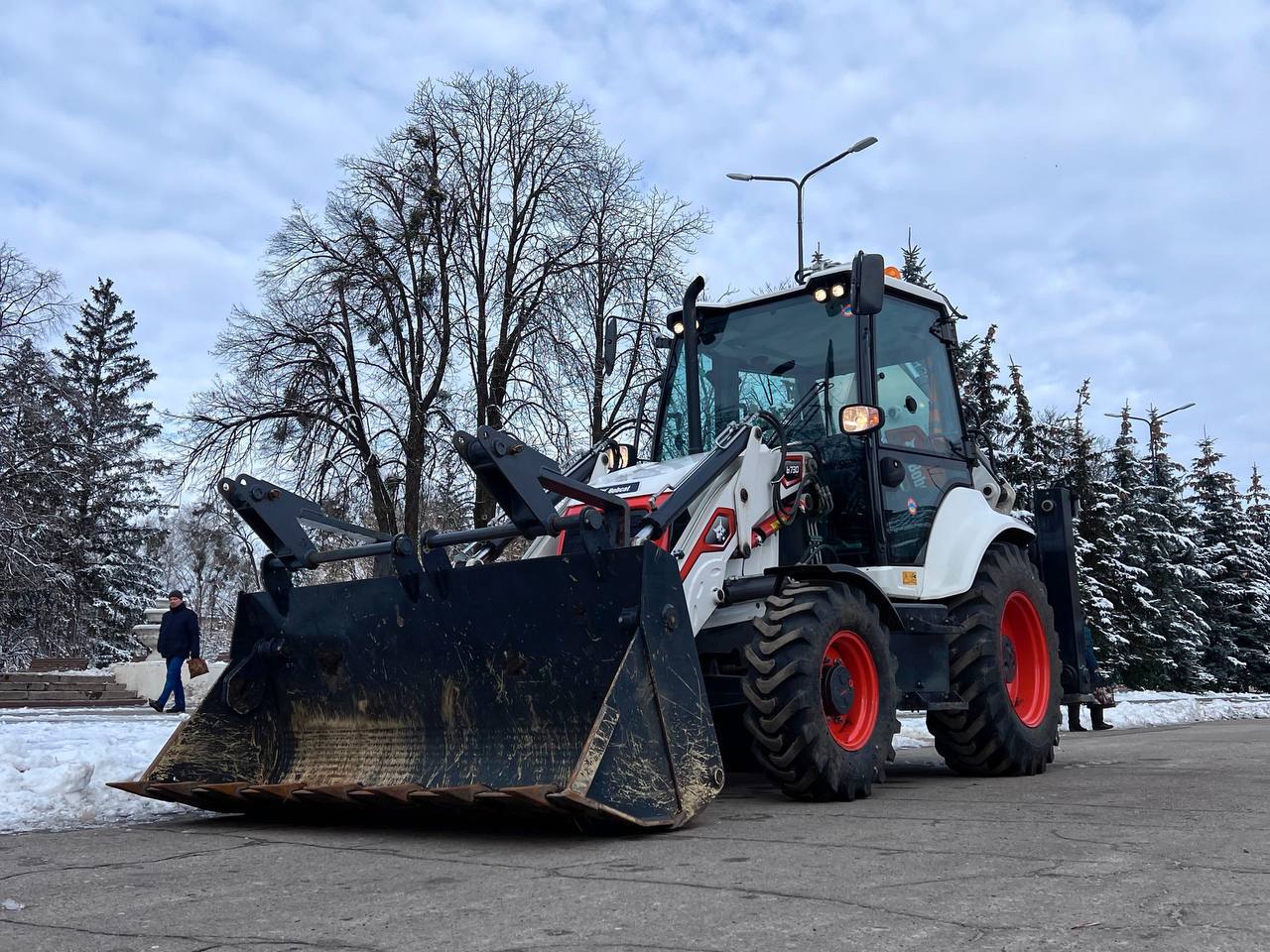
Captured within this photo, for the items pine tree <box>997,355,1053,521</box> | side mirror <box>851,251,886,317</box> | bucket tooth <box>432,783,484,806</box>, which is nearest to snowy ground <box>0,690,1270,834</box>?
bucket tooth <box>432,783,484,806</box>

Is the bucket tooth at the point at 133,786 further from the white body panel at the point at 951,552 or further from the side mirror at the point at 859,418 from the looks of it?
the side mirror at the point at 859,418

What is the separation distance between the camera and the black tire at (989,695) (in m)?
7.85

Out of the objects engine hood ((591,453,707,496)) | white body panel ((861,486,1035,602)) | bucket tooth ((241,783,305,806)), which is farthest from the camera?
white body panel ((861,486,1035,602))

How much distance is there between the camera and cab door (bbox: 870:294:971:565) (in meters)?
7.76

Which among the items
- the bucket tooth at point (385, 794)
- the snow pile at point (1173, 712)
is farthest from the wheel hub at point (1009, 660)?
the snow pile at point (1173, 712)

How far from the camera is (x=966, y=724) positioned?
313 inches

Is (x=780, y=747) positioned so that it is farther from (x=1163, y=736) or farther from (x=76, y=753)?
(x=1163, y=736)

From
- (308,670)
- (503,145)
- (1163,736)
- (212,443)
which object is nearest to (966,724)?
(308,670)

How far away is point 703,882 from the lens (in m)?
4.29

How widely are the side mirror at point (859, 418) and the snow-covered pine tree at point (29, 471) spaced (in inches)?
779

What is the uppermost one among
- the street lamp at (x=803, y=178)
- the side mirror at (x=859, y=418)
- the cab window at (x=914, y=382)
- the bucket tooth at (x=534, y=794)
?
the street lamp at (x=803, y=178)

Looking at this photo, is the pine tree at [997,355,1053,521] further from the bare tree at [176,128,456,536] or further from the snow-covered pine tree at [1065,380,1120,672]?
the bare tree at [176,128,456,536]

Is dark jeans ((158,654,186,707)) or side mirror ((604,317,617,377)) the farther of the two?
dark jeans ((158,654,186,707))

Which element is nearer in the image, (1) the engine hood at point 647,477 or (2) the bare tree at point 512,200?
(1) the engine hood at point 647,477
